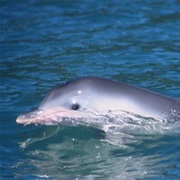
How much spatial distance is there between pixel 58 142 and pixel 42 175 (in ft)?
4.23

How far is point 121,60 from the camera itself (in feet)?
47.2

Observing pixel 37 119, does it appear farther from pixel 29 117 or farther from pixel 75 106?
pixel 75 106

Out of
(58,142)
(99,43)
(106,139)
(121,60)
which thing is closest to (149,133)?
(106,139)

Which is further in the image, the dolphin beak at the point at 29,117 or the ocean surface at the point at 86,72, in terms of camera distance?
the dolphin beak at the point at 29,117

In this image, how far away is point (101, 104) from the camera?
9.84 m

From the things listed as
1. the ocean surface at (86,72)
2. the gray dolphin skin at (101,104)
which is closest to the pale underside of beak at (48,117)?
the gray dolphin skin at (101,104)

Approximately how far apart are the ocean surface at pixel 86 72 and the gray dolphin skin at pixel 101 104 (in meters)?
0.20

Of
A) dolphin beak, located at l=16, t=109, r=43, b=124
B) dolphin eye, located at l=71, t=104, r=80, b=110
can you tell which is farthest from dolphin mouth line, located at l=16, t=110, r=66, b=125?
dolphin eye, located at l=71, t=104, r=80, b=110

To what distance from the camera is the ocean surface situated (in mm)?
9172

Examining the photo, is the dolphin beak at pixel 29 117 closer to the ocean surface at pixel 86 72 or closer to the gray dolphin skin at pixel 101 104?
the gray dolphin skin at pixel 101 104

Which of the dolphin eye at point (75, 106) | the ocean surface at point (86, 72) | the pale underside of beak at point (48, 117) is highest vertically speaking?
the dolphin eye at point (75, 106)

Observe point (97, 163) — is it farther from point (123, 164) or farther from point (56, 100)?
point (56, 100)

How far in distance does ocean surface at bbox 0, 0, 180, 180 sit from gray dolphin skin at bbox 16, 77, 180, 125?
0.64 feet

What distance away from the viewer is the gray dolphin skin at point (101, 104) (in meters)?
9.77
